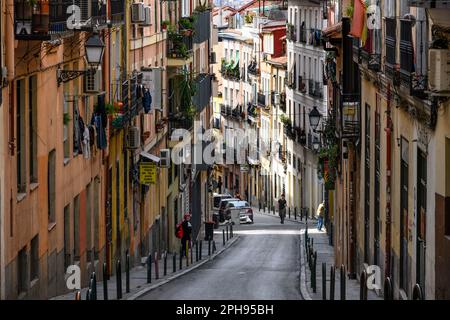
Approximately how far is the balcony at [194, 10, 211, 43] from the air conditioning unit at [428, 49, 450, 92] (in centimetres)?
3920

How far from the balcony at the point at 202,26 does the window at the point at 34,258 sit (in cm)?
3353

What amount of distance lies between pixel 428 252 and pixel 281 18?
85036 mm

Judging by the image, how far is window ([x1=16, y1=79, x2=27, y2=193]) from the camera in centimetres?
2492

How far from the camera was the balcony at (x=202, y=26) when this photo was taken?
60.8 meters

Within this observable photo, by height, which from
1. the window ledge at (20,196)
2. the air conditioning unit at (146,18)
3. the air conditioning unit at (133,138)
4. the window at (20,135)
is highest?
the air conditioning unit at (146,18)

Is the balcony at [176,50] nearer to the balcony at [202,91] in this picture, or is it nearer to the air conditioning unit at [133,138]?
the balcony at [202,91]

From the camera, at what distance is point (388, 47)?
2844cm

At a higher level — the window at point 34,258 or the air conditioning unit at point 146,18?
the air conditioning unit at point 146,18

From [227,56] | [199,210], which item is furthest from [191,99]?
[227,56]

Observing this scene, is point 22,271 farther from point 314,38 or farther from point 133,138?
point 314,38

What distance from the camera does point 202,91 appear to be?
214 ft

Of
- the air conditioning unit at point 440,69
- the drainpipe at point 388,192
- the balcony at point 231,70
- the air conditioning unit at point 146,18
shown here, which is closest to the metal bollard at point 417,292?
the air conditioning unit at point 440,69

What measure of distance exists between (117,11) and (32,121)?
464 inches

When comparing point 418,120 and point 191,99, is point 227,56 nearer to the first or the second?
point 191,99
